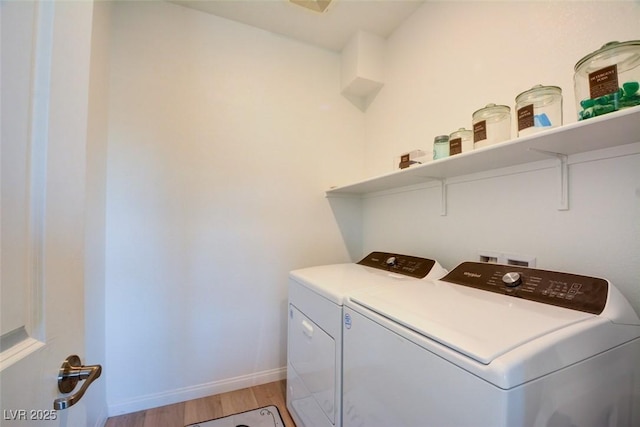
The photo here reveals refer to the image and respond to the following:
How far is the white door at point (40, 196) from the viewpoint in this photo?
39 centimetres

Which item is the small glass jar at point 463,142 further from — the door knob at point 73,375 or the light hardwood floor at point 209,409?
the light hardwood floor at point 209,409

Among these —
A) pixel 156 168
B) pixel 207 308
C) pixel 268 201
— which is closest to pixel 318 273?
pixel 268 201

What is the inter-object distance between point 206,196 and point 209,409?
1.44m

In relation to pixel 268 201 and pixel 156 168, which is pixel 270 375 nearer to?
pixel 268 201

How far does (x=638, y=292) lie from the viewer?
3.03ft

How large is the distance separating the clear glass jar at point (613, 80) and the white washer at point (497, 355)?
22.1 inches

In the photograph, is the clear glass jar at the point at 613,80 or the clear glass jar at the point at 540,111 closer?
the clear glass jar at the point at 613,80

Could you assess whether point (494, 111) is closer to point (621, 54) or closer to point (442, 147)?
point (442, 147)

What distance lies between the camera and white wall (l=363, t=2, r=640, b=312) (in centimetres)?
98

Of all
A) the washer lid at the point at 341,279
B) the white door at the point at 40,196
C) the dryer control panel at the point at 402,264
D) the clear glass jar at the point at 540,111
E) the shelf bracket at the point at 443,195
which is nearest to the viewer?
the white door at the point at 40,196

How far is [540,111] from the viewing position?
3.24 ft

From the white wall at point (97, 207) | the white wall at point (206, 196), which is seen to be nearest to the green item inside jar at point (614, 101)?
the white wall at point (206, 196)

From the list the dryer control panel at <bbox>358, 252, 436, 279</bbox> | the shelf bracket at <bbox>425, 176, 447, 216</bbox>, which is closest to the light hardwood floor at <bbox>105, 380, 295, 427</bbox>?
the dryer control panel at <bbox>358, 252, 436, 279</bbox>

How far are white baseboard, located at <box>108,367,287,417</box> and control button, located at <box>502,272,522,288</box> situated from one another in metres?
1.76
